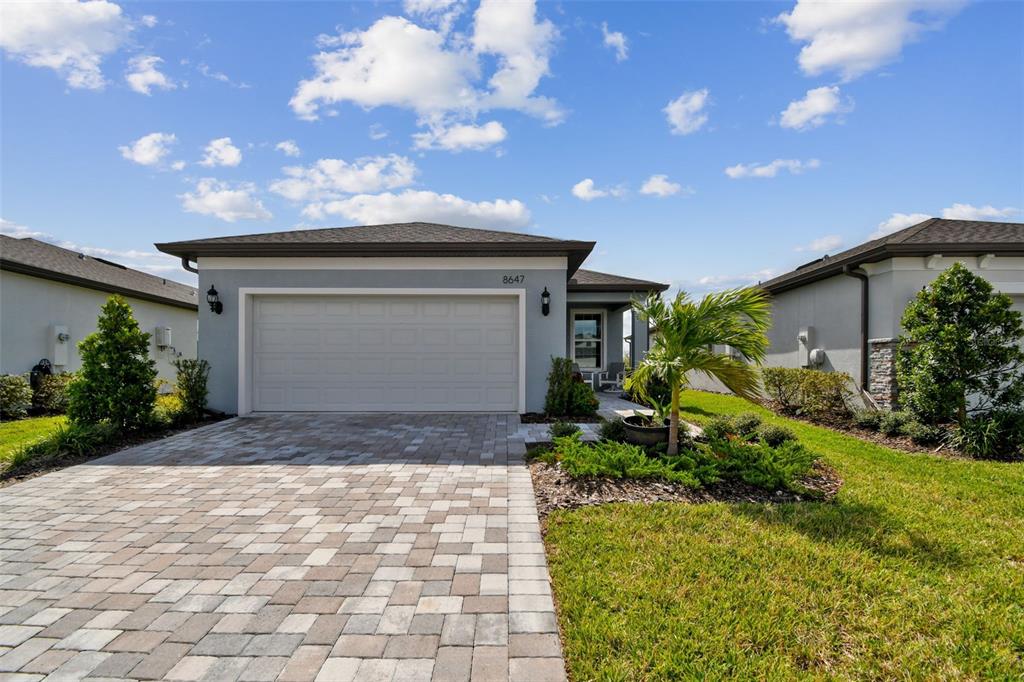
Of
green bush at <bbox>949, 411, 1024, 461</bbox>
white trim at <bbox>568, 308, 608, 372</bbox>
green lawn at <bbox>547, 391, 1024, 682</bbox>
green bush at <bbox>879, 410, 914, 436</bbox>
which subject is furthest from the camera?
white trim at <bbox>568, 308, 608, 372</bbox>

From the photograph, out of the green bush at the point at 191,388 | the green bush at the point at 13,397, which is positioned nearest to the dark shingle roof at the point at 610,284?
the green bush at the point at 191,388

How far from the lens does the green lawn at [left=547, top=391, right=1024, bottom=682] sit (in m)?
2.04

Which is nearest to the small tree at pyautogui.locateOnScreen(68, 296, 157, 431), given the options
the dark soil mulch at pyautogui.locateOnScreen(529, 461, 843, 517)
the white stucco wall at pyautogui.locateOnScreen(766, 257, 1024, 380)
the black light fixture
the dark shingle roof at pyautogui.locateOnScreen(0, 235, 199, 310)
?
the black light fixture

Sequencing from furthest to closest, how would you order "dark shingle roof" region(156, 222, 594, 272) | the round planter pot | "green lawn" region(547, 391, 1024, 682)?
"dark shingle roof" region(156, 222, 594, 272)
the round planter pot
"green lawn" region(547, 391, 1024, 682)

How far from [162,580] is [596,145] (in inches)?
402

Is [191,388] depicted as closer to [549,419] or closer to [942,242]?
[549,419]

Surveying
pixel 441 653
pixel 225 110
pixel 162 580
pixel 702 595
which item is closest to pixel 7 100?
pixel 225 110

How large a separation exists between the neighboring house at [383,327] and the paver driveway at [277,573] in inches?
137

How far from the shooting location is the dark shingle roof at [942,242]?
302 inches

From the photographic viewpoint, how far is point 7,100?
6.78 m

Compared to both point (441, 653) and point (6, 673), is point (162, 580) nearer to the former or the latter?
point (6, 673)

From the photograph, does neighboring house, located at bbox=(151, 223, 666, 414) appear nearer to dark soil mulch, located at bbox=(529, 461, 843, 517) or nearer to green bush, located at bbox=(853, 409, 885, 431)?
dark soil mulch, located at bbox=(529, 461, 843, 517)

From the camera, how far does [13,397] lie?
8406 mm

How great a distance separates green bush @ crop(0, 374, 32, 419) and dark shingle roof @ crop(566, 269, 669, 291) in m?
12.4
